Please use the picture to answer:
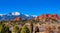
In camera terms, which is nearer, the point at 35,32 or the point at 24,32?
the point at 24,32

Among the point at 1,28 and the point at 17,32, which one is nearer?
the point at 1,28

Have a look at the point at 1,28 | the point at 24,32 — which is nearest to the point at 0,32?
the point at 1,28

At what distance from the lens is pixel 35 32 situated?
3516cm

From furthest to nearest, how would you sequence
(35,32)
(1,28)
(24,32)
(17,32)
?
1. (35,32)
2. (17,32)
3. (1,28)
4. (24,32)

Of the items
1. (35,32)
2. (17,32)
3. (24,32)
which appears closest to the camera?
(24,32)

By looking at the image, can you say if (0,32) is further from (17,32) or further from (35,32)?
(35,32)

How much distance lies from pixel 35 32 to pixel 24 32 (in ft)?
33.7

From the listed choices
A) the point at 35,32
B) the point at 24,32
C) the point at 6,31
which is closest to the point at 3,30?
the point at 6,31

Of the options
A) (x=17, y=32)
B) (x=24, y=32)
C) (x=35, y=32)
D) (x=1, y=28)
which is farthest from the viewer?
(x=35, y=32)

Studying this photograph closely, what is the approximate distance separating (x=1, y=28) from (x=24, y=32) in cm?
341

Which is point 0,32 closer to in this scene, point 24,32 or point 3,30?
point 3,30

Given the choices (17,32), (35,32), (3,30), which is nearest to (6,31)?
(3,30)

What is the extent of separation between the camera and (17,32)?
28.9 metres

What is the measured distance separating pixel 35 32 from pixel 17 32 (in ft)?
22.1
